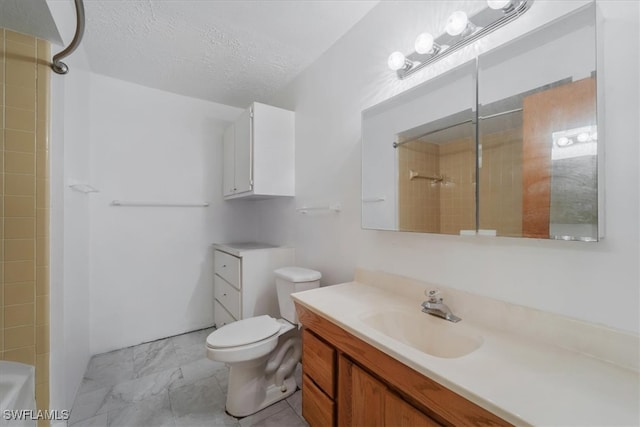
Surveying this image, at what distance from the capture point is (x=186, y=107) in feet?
8.90

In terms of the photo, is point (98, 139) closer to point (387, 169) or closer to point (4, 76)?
point (4, 76)

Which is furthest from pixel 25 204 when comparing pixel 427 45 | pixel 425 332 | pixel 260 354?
pixel 427 45

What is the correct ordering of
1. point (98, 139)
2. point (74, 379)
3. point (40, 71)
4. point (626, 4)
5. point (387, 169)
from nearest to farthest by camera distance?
point (626, 4)
point (40, 71)
point (387, 169)
point (74, 379)
point (98, 139)

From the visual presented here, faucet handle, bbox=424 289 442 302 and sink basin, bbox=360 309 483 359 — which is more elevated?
faucet handle, bbox=424 289 442 302

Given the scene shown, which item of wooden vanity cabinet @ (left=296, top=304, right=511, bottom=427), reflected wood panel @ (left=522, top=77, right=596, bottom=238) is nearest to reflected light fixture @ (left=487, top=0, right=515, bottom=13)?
reflected wood panel @ (left=522, top=77, right=596, bottom=238)

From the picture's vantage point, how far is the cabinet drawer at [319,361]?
1164 mm

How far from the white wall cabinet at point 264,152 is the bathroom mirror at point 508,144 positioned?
44.5 inches

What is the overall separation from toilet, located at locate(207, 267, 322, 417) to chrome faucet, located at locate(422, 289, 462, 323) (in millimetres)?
853

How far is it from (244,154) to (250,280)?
1.09 m

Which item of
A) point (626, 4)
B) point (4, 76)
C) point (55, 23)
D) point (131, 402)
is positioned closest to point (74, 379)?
point (131, 402)

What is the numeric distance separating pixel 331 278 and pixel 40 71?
188 cm

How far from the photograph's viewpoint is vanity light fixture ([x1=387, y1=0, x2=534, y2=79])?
987 millimetres

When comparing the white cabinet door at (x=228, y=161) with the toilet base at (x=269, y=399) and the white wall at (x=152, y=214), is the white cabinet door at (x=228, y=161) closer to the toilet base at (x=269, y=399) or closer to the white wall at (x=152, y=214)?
the white wall at (x=152, y=214)

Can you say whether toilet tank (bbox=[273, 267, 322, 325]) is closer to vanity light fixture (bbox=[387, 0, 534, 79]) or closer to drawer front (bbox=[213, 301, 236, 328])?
drawer front (bbox=[213, 301, 236, 328])
